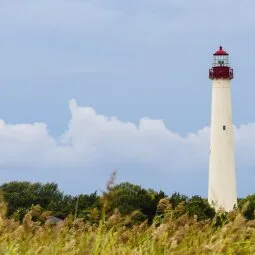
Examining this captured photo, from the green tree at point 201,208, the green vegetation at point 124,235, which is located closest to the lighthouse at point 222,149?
the green tree at point 201,208

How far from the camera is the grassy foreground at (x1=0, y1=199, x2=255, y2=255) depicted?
24.6 ft

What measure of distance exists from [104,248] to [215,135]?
2218 inches

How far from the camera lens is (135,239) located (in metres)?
9.35

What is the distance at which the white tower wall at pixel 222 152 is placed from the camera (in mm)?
63750

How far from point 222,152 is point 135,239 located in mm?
54956

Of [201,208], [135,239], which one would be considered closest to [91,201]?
[201,208]

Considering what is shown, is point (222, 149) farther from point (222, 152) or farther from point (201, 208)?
point (201, 208)

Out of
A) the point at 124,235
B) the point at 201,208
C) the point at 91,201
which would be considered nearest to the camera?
the point at 124,235

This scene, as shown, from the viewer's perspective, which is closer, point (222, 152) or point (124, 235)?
point (124, 235)

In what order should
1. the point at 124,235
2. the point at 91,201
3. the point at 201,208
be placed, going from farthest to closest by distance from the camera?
the point at 91,201 → the point at 201,208 → the point at 124,235

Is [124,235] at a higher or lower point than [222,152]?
lower

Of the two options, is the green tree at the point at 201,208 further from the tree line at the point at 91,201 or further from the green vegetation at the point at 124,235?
the green vegetation at the point at 124,235

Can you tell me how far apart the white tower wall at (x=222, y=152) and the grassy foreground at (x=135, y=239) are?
53326 millimetres

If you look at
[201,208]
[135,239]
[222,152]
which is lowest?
[135,239]
